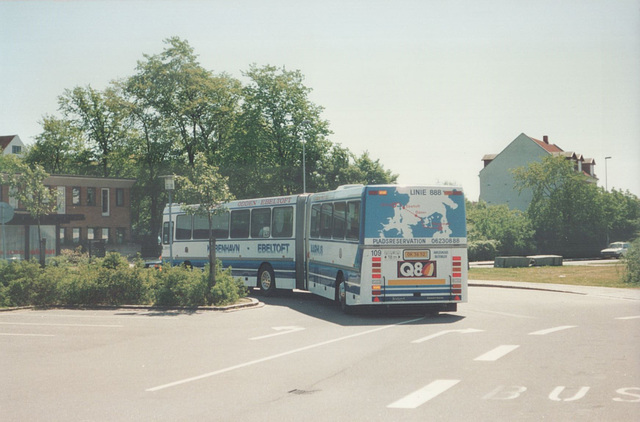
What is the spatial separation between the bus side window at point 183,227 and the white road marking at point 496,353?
18.0 meters

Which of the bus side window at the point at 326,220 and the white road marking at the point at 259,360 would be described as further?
the bus side window at the point at 326,220

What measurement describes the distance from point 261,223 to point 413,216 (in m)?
8.43

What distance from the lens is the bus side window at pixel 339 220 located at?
19.3 meters

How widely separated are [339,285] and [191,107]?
4038 cm

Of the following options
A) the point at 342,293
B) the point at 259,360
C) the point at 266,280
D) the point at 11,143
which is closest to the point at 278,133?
the point at 266,280

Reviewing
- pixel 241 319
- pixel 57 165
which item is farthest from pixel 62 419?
pixel 57 165

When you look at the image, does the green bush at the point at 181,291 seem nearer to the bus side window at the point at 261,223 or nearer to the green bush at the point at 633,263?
the bus side window at the point at 261,223

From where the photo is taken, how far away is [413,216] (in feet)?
58.8

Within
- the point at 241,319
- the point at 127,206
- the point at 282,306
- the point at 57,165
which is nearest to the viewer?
the point at 241,319

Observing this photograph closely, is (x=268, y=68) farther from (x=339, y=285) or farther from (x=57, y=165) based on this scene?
(x=339, y=285)

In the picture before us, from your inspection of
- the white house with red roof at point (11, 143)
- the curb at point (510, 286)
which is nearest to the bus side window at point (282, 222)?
the curb at point (510, 286)

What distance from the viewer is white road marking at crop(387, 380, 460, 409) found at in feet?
26.5

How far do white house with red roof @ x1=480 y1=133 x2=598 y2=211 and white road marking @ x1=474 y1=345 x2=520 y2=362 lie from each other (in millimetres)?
75635

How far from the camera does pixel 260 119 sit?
5622 centimetres
